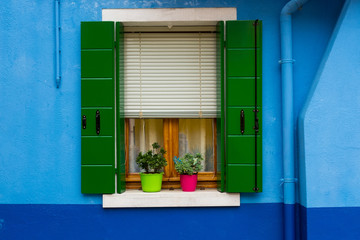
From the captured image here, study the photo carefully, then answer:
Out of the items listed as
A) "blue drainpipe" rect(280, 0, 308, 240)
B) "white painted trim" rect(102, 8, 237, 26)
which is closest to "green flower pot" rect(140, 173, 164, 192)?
"blue drainpipe" rect(280, 0, 308, 240)

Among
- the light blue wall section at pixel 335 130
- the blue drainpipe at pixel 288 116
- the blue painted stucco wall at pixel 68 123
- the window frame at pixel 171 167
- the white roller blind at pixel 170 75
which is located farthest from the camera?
the window frame at pixel 171 167

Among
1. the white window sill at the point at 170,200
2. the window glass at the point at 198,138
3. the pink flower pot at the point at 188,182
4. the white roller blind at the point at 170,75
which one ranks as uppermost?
the white roller blind at the point at 170,75

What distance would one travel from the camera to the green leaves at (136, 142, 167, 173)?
4.21 m

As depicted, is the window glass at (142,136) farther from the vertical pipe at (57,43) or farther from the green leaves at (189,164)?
the vertical pipe at (57,43)

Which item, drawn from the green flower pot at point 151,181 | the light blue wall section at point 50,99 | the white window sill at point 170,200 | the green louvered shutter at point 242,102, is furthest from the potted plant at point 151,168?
the green louvered shutter at point 242,102

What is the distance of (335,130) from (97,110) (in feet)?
8.02

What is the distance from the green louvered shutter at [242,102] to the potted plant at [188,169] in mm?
345

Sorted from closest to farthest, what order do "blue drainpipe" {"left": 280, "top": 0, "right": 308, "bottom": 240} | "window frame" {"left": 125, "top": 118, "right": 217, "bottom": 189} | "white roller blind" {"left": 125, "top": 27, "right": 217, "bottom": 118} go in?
"blue drainpipe" {"left": 280, "top": 0, "right": 308, "bottom": 240}
"white roller blind" {"left": 125, "top": 27, "right": 217, "bottom": 118}
"window frame" {"left": 125, "top": 118, "right": 217, "bottom": 189}

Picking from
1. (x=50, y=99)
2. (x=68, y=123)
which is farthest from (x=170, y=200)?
(x=50, y=99)

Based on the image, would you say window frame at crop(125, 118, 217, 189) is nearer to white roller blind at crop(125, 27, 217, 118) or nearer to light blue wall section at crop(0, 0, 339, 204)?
white roller blind at crop(125, 27, 217, 118)

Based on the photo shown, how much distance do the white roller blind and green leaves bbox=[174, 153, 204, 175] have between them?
1.51ft

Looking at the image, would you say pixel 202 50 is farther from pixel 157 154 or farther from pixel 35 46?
pixel 35 46

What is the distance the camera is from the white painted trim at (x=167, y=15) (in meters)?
4.19

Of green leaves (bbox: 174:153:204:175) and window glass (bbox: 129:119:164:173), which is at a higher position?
window glass (bbox: 129:119:164:173)
